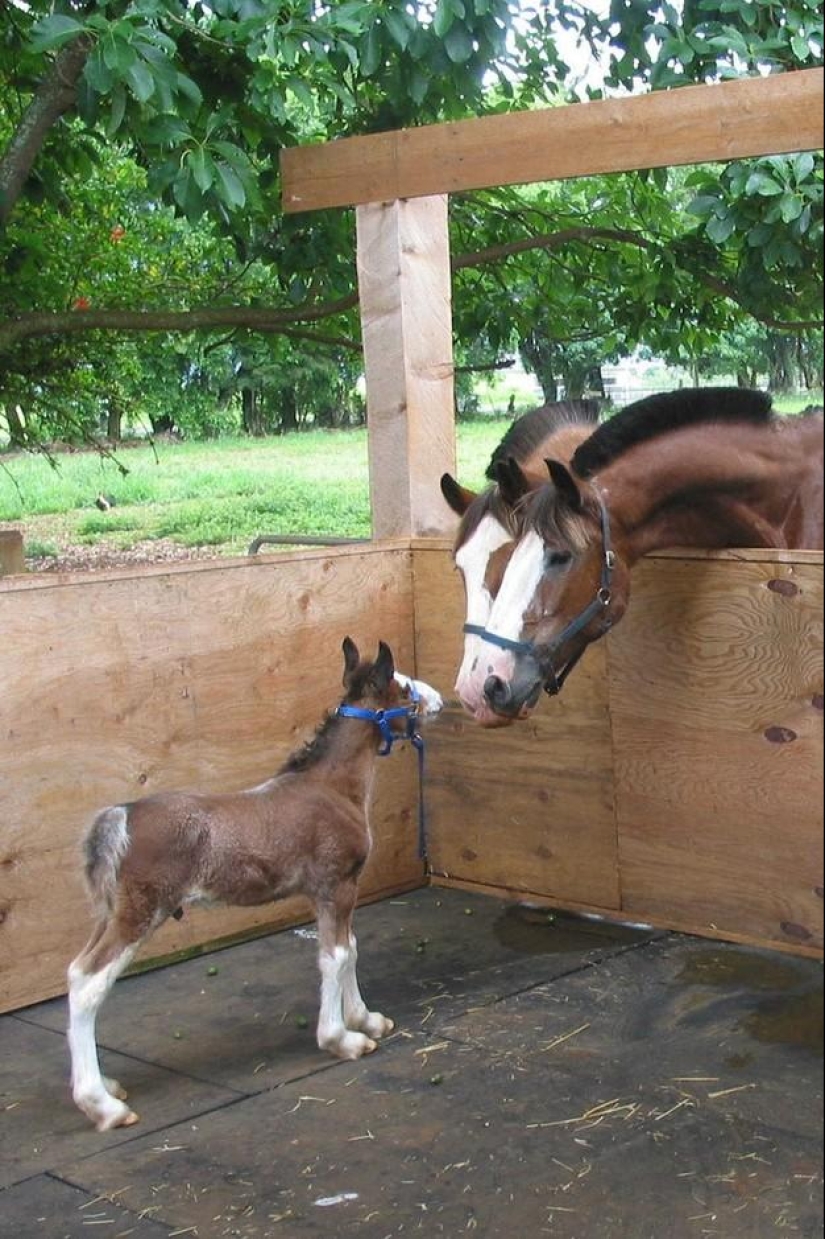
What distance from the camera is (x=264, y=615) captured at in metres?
3.75

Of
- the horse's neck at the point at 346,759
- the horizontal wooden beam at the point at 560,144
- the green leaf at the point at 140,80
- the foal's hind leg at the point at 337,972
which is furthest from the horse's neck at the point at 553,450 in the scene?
the green leaf at the point at 140,80

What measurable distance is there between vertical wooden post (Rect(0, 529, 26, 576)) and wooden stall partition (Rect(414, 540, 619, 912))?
41.0 inches

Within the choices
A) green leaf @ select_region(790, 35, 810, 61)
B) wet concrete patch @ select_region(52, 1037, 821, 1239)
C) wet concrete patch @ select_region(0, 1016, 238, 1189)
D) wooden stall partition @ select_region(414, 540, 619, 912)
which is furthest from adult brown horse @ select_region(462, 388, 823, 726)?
green leaf @ select_region(790, 35, 810, 61)

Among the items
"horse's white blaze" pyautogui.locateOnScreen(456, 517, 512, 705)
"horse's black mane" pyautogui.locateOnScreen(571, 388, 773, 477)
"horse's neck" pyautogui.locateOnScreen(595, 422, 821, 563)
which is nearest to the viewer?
"horse's neck" pyautogui.locateOnScreen(595, 422, 821, 563)

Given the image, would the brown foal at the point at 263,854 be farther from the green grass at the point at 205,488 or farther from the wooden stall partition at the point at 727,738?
the wooden stall partition at the point at 727,738

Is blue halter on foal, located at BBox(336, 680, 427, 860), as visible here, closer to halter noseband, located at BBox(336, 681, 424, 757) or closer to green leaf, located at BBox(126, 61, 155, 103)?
halter noseband, located at BBox(336, 681, 424, 757)

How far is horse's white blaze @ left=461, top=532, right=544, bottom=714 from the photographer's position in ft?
7.10

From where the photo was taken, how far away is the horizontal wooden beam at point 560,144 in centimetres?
221

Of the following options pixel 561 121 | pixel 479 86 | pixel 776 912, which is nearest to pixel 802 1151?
pixel 776 912

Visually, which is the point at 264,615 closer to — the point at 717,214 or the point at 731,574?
the point at 717,214

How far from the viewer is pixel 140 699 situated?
364 cm

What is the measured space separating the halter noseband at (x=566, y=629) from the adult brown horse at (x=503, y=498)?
2 centimetres

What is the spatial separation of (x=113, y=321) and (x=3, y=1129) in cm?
213

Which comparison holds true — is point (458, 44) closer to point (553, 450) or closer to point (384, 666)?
point (553, 450)
